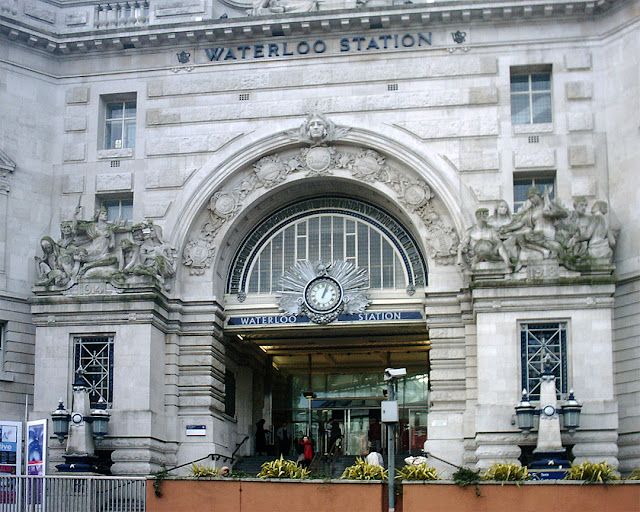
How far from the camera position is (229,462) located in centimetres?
3588

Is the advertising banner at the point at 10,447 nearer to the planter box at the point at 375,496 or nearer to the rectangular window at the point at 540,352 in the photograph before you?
the planter box at the point at 375,496

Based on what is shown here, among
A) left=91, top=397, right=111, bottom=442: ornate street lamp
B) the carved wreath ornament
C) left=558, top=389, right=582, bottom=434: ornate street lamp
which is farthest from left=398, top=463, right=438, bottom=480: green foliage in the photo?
left=91, top=397, right=111, bottom=442: ornate street lamp

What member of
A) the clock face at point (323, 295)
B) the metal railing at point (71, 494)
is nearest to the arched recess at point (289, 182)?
the clock face at point (323, 295)

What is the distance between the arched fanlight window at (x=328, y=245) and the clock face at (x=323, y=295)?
838 mm

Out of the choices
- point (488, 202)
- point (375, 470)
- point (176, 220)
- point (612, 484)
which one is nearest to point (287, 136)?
point (176, 220)

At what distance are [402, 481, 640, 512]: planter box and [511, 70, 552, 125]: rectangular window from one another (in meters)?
13.3

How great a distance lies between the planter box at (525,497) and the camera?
82.6 feet

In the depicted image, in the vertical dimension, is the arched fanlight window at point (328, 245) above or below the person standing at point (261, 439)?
above

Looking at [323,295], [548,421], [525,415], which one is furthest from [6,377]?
[548,421]

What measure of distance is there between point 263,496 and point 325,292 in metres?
10.4

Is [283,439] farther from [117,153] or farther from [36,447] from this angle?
[117,153]

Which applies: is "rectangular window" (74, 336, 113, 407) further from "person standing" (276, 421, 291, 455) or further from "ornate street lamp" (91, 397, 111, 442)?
"person standing" (276, 421, 291, 455)

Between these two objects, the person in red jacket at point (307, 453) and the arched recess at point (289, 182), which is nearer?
the arched recess at point (289, 182)

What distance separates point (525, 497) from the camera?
Result: 25.5 metres
